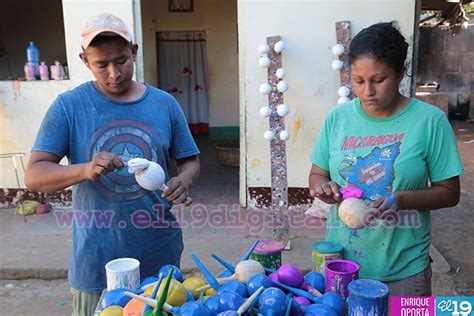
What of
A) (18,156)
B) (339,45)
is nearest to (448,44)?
(339,45)

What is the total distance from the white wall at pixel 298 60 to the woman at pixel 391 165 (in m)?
3.05

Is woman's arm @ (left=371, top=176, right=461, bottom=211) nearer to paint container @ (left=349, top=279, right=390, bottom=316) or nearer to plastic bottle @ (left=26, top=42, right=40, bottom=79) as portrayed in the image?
paint container @ (left=349, top=279, right=390, bottom=316)

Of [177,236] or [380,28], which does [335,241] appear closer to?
[177,236]

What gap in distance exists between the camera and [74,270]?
1.79 meters

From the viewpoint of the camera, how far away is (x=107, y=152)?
165cm

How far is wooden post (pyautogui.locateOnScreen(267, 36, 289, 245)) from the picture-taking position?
4.09 m

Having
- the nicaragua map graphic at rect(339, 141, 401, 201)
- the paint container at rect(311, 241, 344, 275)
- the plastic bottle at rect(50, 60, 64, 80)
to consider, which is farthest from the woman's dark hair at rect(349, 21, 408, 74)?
the plastic bottle at rect(50, 60, 64, 80)

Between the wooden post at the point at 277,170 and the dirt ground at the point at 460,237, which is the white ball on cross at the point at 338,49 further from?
the dirt ground at the point at 460,237

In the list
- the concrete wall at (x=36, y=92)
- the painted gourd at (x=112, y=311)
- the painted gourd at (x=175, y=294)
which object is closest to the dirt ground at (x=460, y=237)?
the painted gourd at (x=175, y=294)

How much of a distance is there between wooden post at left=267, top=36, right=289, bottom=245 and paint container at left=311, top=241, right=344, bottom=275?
7.79 feet

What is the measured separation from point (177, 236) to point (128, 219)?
27 cm

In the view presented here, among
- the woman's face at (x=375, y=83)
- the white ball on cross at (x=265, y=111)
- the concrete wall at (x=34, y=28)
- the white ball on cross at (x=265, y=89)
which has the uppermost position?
the concrete wall at (x=34, y=28)

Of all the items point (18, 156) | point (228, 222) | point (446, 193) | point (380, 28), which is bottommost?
point (228, 222)

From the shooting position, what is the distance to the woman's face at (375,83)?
1.65m
